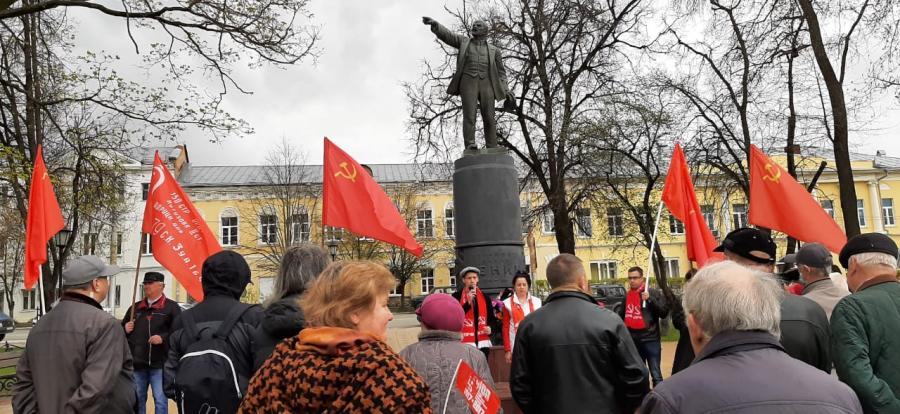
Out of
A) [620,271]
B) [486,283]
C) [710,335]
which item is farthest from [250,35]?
[620,271]

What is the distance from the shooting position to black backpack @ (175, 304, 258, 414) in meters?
2.93

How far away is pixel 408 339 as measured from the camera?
60.3 ft

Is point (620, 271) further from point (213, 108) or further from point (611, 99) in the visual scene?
point (213, 108)

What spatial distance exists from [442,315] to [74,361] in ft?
7.26

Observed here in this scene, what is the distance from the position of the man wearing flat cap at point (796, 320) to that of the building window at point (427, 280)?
40.4 meters

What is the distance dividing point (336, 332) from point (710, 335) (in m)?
1.13

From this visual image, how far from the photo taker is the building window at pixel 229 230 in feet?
141

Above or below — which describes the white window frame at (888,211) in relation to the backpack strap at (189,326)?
above

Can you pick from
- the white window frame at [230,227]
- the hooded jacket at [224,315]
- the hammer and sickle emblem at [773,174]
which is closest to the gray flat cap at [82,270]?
the hooded jacket at [224,315]

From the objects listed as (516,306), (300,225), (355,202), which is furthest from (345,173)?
(300,225)

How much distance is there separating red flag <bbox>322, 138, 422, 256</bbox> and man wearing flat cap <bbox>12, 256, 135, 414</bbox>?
2.55 meters

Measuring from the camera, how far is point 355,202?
6176 millimetres

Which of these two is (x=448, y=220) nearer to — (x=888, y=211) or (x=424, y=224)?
(x=424, y=224)

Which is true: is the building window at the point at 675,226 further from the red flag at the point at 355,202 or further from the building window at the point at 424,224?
the red flag at the point at 355,202
